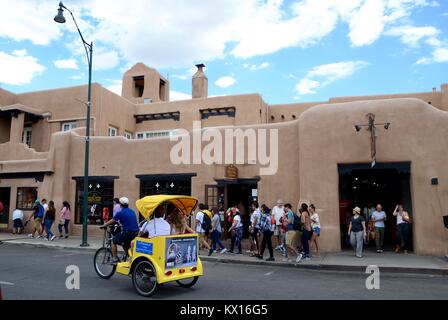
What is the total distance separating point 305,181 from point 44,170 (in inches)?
530

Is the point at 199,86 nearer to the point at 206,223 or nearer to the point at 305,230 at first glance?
the point at 206,223

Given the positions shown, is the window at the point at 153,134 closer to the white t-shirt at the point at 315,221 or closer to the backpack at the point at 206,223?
the backpack at the point at 206,223

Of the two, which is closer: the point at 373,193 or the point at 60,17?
the point at 60,17

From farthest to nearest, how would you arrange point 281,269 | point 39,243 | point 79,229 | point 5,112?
point 5,112, point 79,229, point 39,243, point 281,269

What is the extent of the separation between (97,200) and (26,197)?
4577 mm

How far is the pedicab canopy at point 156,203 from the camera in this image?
7.99 m

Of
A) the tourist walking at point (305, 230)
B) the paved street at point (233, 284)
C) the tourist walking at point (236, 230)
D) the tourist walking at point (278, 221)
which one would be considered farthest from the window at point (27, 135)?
the tourist walking at point (305, 230)

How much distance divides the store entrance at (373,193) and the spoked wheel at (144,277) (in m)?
11.3

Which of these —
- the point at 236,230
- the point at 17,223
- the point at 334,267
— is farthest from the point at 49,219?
the point at 334,267

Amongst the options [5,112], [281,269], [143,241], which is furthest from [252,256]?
[5,112]

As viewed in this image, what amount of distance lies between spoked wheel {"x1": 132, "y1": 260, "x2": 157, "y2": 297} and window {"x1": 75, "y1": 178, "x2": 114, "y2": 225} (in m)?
11.4

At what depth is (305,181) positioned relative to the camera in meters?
14.7

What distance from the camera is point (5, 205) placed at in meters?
21.7
